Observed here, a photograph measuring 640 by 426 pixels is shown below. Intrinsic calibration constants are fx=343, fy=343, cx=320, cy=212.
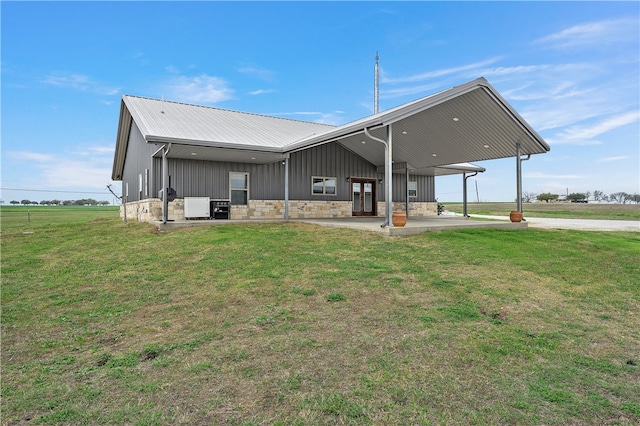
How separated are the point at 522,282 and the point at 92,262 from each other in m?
8.49

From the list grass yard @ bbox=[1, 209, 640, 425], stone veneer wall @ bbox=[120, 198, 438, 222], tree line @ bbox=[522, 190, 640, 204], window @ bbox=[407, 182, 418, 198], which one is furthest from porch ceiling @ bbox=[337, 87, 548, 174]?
tree line @ bbox=[522, 190, 640, 204]

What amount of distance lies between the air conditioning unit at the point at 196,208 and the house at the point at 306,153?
0.15 meters

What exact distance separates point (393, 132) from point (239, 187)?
22.2 ft

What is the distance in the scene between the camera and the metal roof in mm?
9688

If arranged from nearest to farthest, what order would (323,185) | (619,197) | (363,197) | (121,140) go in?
(323,185) < (363,197) < (121,140) < (619,197)

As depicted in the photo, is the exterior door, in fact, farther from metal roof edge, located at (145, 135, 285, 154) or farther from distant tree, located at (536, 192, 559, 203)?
distant tree, located at (536, 192, 559, 203)

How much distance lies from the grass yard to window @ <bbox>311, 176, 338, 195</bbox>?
852 cm

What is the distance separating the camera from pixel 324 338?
356 cm

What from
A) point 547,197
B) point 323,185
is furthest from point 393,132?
point 547,197

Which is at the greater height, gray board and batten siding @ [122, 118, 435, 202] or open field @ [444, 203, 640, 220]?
gray board and batten siding @ [122, 118, 435, 202]

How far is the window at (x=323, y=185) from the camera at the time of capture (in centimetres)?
1589

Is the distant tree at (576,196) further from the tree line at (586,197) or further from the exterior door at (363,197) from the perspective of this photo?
the exterior door at (363,197)

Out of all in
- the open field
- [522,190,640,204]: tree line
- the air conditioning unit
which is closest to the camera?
the air conditioning unit

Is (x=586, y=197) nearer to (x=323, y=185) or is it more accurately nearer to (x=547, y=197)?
(x=547, y=197)
